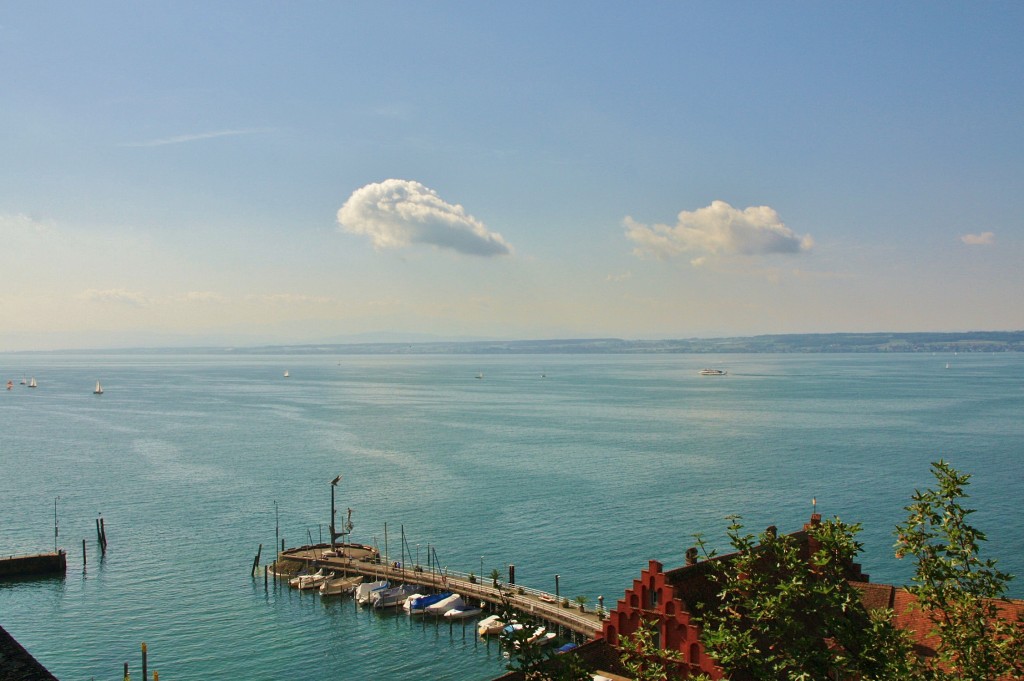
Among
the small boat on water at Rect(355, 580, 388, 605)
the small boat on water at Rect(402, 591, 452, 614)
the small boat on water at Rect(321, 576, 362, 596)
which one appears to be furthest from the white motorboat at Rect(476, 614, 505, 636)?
the small boat on water at Rect(321, 576, 362, 596)

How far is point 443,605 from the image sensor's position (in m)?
64.2

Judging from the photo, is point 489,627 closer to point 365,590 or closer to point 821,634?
point 365,590

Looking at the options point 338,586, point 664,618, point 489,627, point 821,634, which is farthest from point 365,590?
point 821,634

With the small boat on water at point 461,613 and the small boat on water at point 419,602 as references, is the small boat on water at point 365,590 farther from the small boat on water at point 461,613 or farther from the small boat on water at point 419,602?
the small boat on water at point 461,613

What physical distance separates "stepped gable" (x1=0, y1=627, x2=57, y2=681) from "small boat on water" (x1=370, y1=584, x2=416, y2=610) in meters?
60.0

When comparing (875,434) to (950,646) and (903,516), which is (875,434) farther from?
(950,646)

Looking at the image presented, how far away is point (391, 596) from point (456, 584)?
5333 millimetres

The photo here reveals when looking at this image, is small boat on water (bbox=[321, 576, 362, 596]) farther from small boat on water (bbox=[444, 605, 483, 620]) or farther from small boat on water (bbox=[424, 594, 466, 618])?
small boat on water (bbox=[444, 605, 483, 620])

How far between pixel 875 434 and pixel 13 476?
14489cm

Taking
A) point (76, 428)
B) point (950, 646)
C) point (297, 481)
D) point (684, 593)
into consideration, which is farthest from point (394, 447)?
point (950, 646)

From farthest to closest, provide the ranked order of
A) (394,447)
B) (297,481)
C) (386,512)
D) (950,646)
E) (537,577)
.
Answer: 1. (394,447)
2. (297,481)
3. (386,512)
4. (537,577)
5. (950,646)

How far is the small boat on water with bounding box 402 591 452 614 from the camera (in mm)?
64812

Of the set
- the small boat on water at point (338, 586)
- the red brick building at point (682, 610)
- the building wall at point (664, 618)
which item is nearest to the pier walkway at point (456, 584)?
the small boat on water at point (338, 586)

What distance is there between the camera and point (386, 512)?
97.8m
